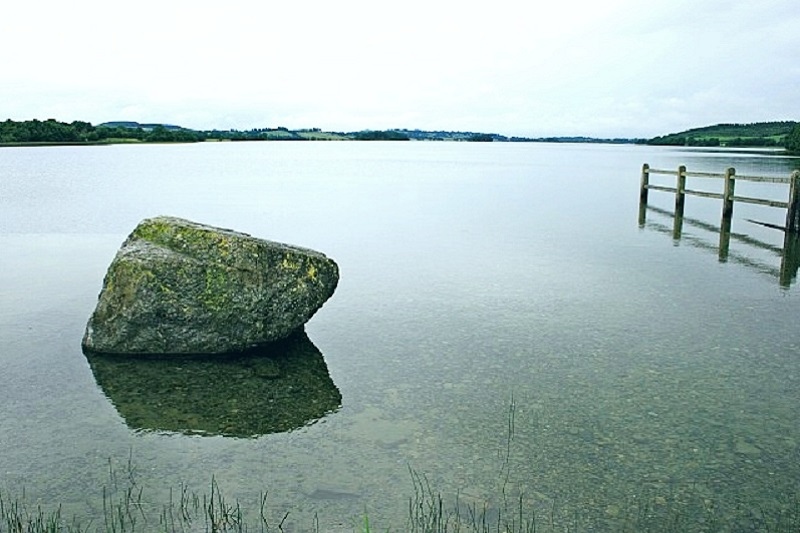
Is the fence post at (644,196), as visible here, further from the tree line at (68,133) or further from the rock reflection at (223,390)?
the tree line at (68,133)

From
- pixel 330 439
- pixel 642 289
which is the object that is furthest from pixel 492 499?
pixel 642 289

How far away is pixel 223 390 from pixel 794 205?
21.7m

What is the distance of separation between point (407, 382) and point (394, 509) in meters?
3.50

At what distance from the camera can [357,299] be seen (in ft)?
50.4

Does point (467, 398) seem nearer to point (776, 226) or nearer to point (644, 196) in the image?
point (776, 226)

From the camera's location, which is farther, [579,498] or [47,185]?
[47,185]

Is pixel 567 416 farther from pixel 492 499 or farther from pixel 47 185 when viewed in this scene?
pixel 47 185

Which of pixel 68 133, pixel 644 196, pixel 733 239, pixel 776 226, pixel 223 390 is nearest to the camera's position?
pixel 223 390

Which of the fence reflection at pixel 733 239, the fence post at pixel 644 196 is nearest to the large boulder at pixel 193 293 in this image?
the fence reflection at pixel 733 239

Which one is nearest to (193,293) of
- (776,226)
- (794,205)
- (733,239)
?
(733,239)

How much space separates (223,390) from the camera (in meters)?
9.64

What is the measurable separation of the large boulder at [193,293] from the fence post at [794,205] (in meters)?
19.0

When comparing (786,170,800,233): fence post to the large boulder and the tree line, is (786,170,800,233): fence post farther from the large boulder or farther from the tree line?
the tree line

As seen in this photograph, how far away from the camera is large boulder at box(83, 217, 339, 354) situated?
1062 centimetres
